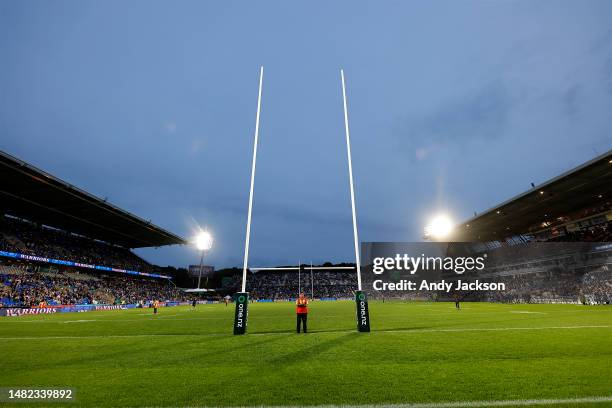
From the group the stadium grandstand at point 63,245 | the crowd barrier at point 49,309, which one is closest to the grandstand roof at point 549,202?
the crowd barrier at point 49,309

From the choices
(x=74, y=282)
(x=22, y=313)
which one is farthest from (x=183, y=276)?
(x=22, y=313)

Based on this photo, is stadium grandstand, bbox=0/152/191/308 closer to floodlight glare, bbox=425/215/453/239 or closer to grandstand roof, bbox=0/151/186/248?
grandstand roof, bbox=0/151/186/248

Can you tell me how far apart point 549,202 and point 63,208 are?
2415 inches

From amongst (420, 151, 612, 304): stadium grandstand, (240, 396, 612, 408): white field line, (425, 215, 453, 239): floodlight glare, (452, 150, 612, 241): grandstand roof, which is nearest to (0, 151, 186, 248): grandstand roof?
(240, 396, 612, 408): white field line

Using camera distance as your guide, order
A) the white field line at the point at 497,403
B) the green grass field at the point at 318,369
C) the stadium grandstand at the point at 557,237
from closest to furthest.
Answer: the white field line at the point at 497,403 < the green grass field at the point at 318,369 < the stadium grandstand at the point at 557,237

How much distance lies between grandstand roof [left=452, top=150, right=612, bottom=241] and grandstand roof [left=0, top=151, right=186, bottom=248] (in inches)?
1984

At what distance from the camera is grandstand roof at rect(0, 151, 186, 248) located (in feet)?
110

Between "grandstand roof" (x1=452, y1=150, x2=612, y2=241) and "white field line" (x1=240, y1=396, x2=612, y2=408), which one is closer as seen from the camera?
"white field line" (x1=240, y1=396, x2=612, y2=408)

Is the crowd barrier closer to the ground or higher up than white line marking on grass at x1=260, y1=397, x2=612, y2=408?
higher up

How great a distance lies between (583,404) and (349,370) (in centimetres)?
340

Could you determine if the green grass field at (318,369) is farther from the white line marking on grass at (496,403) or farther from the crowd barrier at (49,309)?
the crowd barrier at (49,309)

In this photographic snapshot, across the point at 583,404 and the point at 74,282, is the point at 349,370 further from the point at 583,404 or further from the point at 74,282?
the point at 74,282

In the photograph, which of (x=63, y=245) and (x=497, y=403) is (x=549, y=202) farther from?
(x=63, y=245)

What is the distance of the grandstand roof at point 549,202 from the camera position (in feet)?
99.7
